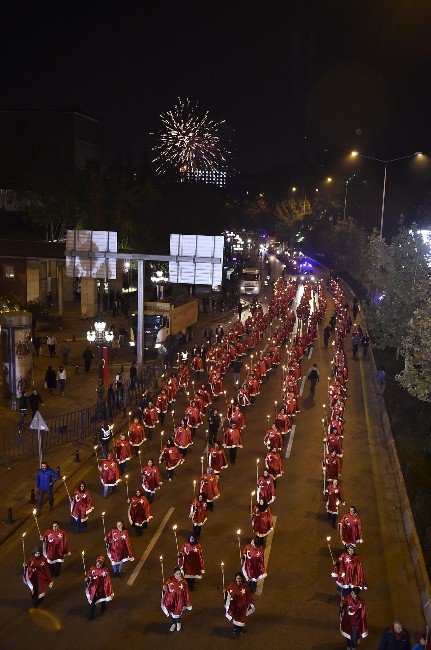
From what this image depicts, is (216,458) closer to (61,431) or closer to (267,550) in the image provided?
(267,550)

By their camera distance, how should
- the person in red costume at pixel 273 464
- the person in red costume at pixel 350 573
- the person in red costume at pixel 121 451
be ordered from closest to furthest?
the person in red costume at pixel 350 573, the person in red costume at pixel 273 464, the person in red costume at pixel 121 451

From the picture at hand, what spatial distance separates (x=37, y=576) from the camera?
416 inches

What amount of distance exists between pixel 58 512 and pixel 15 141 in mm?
52392

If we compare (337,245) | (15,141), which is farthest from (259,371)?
(337,245)

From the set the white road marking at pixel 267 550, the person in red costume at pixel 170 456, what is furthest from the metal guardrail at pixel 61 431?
the white road marking at pixel 267 550

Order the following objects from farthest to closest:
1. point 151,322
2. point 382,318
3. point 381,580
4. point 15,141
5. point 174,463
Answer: point 15,141 → point 151,322 → point 382,318 → point 174,463 → point 381,580

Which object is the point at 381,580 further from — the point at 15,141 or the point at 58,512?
the point at 15,141

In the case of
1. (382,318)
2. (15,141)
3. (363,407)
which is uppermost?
(15,141)

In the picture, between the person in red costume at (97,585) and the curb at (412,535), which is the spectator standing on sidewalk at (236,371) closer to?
the curb at (412,535)

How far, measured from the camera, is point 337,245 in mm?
77375

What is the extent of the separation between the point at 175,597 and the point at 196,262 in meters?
15.2

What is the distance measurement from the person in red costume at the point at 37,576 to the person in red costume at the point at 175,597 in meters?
2.03

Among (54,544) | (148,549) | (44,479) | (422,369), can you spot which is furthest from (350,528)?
(422,369)

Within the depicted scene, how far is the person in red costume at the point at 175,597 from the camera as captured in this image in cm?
1009
